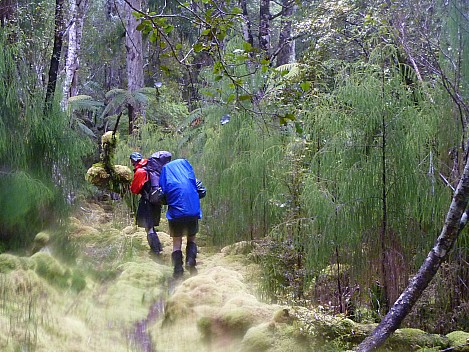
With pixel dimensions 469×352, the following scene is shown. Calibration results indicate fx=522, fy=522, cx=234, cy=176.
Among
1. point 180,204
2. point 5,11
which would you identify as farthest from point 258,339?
point 5,11

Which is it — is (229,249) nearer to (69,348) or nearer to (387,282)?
(387,282)

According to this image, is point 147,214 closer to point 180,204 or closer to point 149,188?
point 149,188

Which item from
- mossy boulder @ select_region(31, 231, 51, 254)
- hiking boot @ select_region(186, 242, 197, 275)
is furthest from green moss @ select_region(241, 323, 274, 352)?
hiking boot @ select_region(186, 242, 197, 275)

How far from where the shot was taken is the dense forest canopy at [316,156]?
4.02 meters

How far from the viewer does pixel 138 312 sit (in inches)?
179

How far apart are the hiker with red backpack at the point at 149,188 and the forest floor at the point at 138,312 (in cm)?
92

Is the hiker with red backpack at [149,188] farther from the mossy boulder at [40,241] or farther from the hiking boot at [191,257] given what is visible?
the mossy boulder at [40,241]

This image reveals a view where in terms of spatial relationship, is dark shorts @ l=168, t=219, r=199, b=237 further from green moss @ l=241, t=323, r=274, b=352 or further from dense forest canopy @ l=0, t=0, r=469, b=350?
green moss @ l=241, t=323, r=274, b=352

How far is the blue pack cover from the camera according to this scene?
620cm

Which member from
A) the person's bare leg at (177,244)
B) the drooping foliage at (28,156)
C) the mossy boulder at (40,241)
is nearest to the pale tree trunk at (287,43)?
the person's bare leg at (177,244)

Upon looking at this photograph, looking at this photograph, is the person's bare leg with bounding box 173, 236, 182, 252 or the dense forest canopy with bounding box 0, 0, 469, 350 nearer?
the dense forest canopy with bounding box 0, 0, 469, 350

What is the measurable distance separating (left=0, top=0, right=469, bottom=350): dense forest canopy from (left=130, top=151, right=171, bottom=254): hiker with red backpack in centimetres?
80

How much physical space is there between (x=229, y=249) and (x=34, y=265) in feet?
9.89

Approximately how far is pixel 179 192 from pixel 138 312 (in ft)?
6.37
